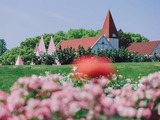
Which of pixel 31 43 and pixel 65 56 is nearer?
pixel 65 56

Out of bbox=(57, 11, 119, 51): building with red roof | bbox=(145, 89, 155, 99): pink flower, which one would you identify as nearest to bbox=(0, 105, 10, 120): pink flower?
bbox=(145, 89, 155, 99): pink flower

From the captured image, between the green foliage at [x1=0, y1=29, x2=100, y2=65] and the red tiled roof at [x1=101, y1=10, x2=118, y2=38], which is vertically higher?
the red tiled roof at [x1=101, y1=10, x2=118, y2=38]

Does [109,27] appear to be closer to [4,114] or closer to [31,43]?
[31,43]

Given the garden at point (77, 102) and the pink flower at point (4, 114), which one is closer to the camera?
the garden at point (77, 102)

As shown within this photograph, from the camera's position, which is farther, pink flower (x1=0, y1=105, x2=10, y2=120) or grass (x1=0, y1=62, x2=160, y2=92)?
grass (x1=0, y1=62, x2=160, y2=92)

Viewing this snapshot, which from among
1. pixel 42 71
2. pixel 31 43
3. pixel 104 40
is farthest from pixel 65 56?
pixel 31 43

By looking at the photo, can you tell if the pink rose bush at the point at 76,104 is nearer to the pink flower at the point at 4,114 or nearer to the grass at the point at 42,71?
the pink flower at the point at 4,114

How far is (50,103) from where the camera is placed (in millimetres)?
2883

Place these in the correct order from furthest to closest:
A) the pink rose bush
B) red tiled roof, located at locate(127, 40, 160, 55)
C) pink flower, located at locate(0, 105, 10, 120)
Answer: red tiled roof, located at locate(127, 40, 160, 55) < pink flower, located at locate(0, 105, 10, 120) < the pink rose bush

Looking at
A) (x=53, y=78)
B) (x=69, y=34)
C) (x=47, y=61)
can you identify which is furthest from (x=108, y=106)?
(x=69, y=34)

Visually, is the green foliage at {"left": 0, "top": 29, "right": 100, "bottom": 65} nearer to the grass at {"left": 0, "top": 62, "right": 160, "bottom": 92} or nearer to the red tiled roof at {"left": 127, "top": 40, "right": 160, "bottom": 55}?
the red tiled roof at {"left": 127, "top": 40, "right": 160, "bottom": 55}

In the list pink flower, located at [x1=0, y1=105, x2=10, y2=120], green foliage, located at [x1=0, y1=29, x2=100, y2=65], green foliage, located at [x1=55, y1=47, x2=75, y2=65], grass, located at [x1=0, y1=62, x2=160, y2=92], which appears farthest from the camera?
green foliage, located at [x1=0, y1=29, x2=100, y2=65]

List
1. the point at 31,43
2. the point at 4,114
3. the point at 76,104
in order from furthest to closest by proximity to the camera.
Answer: the point at 31,43 → the point at 4,114 → the point at 76,104

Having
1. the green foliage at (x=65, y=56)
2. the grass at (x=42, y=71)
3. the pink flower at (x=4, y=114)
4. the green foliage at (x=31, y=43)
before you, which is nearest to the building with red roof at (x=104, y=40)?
the green foliage at (x=31, y=43)
